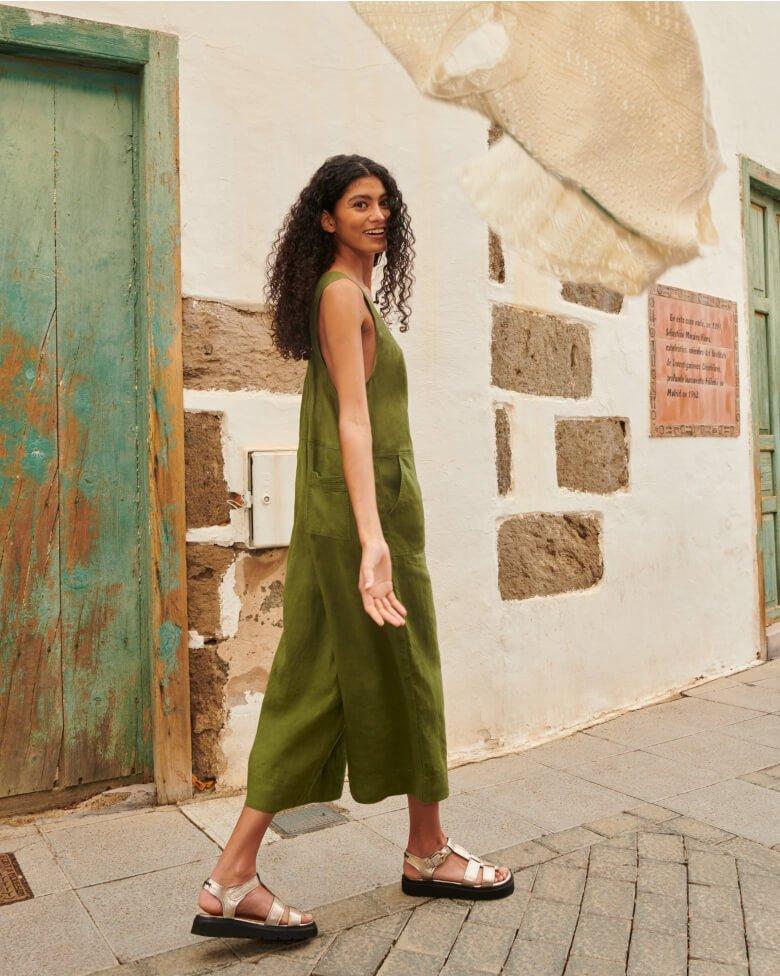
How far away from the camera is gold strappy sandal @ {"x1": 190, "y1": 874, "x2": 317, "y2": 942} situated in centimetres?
197

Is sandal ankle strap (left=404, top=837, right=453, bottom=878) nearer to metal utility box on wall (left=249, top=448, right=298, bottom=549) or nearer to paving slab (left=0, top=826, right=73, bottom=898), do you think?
paving slab (left=0, top=826, right=73, bottom=898)

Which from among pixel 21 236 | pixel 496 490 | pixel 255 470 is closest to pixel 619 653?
pixel 496 490

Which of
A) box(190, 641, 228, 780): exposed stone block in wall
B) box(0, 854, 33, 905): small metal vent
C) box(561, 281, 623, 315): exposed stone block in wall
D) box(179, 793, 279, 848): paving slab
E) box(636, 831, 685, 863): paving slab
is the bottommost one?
box(636, 831, 685, 863): paving slab

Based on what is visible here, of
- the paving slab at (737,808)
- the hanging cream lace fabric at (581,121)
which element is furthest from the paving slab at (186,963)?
the hanging cream lace fabric at (581,121)

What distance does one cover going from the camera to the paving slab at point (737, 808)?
2.67 m

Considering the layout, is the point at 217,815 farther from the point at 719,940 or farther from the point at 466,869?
the point at 719,940

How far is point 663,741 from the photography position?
3.59 metres

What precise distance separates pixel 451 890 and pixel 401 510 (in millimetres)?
920

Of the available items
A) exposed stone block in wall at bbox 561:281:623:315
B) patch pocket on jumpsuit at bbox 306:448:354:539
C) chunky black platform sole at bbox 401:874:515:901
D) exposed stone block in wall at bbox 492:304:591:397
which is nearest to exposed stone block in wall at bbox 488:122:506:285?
exposed stone block in wall at bbox 492:304:591:397

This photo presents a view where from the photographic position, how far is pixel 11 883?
7.61 ft

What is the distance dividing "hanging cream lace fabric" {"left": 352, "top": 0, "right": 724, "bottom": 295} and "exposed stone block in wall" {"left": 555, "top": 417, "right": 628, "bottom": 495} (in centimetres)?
62

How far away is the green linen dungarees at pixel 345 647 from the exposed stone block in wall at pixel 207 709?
0.83 metres

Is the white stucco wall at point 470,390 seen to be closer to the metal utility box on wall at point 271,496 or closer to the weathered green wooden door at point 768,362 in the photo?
the metal utility box on wall at point 271,496

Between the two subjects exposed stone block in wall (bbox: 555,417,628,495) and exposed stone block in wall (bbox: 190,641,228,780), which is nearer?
exposed stone block in wall (bbox: 190,641,228,780)
